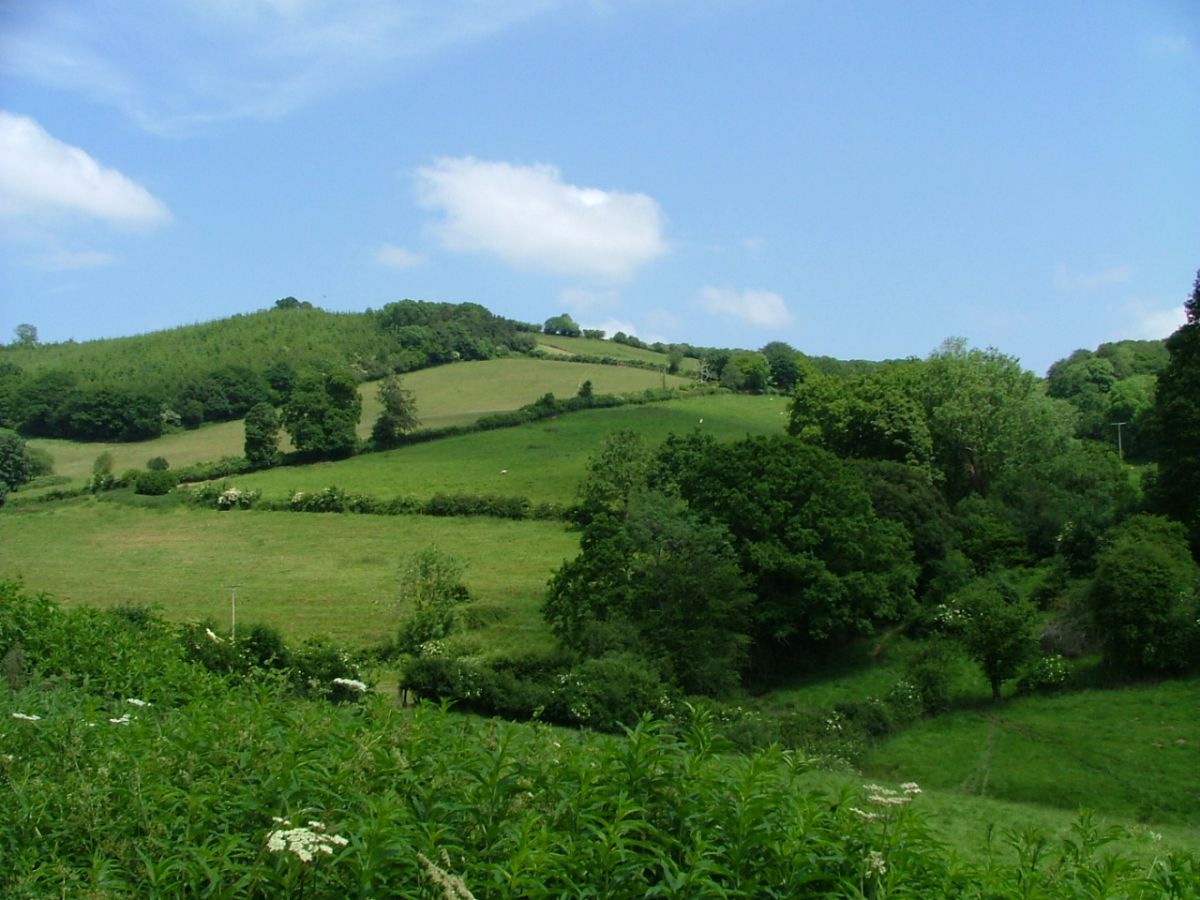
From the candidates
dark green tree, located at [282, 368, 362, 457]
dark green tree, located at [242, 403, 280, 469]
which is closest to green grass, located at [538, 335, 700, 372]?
dark green tree, located at [282, 368, 362, 457]

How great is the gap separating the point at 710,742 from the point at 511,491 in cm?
5655

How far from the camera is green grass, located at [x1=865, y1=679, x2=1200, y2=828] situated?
2278 cm

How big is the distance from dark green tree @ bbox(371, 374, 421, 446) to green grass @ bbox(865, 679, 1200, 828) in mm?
Result: 53069

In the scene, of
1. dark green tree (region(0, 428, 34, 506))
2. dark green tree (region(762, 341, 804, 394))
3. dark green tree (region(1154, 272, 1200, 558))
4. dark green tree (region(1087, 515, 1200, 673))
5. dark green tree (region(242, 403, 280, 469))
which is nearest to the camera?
dark green tree (region(1087, 515, 1200, 673))

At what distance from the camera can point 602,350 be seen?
115 meters

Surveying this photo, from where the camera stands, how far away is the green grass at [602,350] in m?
109

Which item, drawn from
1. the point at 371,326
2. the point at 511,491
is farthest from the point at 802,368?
the point at 371,326

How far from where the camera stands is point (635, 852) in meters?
4.89

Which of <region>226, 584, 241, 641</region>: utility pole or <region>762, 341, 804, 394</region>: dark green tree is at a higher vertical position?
<region>762, 341, 804, 394</region>: dark green tree

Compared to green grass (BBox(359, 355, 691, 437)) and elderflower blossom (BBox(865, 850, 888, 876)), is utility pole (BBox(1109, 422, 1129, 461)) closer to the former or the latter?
green grass (BBox(359, 355, 691, 437))

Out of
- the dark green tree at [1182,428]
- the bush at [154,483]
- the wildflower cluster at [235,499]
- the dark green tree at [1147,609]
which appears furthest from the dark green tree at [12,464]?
the dark green tree at [1182,428]

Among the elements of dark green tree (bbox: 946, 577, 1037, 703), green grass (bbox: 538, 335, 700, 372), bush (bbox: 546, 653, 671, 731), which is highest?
green grass (bbox: 538, 335, 700, 372)

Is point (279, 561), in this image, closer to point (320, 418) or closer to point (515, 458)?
point (515, 458)

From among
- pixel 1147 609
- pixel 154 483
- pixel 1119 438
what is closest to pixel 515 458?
pixel 154 483
